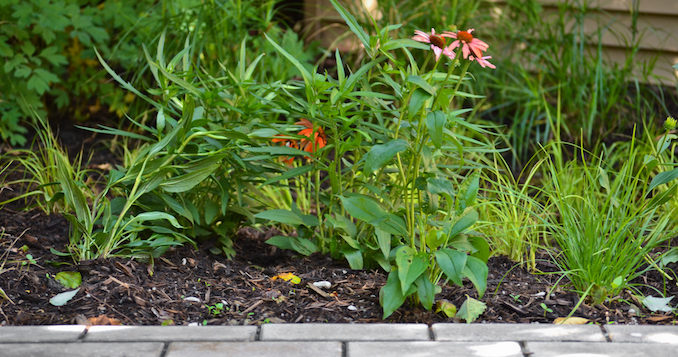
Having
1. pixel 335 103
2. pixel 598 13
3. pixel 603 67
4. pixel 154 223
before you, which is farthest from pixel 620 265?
pixel 598 13

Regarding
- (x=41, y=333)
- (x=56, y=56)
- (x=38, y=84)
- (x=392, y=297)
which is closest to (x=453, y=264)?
(x=392, y=297)

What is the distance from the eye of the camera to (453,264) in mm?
2109

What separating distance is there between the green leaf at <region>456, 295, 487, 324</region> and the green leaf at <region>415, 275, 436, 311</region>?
4.2 inches

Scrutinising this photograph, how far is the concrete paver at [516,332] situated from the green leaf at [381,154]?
0.48 meters

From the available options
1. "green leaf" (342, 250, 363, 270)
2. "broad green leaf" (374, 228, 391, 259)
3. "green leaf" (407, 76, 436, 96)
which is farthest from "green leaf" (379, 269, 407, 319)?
"green leaf" (407, 76, 436, 96)

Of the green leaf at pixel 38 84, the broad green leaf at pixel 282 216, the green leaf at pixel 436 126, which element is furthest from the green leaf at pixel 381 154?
the green leaf at pixel 38 84

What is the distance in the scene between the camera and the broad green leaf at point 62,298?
2.28 metres

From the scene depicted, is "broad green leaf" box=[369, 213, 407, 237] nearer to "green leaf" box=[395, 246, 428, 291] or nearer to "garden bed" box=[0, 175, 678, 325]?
"green leaf" box=[395, 246, 428, 291]

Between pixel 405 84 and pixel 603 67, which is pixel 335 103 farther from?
pixel 603 67

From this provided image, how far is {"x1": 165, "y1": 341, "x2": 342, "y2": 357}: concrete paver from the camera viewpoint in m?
1.95

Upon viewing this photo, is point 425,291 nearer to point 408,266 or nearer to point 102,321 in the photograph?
point 408,266

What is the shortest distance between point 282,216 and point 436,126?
765 mm

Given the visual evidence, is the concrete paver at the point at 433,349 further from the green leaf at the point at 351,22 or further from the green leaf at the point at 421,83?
the green leaf at the point at 351,22

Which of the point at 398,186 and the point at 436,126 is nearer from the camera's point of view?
the point at 436,126
